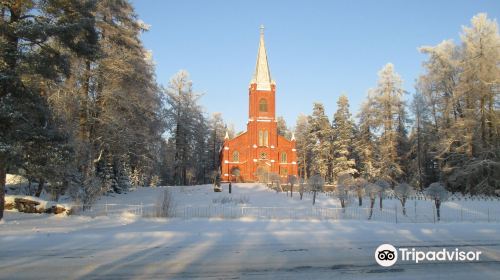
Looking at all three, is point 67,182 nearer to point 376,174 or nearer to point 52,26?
point 52,26

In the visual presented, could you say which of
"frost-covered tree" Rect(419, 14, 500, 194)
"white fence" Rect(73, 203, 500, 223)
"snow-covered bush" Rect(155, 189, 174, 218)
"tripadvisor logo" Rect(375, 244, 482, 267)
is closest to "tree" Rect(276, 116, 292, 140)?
"frost-covered tree" Rect(419, 14, 500, 194)

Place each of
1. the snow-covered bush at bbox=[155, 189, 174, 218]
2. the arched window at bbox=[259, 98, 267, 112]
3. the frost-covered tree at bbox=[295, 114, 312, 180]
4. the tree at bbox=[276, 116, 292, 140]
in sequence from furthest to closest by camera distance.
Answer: the tree at bbox=[276, 116, 292, 140] → the frost-covered tree at bbox=[295, 114, 312, 180] → the arched window at bbox=[259, 98, 267, 112] → the snow-covered bush at bbox=[155, 189, 174, 218]

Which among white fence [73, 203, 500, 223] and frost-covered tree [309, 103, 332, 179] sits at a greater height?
frost-covered tree [309, 103, 332, 179]

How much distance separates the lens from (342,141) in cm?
5181

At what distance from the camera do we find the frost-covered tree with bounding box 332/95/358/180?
49.7m

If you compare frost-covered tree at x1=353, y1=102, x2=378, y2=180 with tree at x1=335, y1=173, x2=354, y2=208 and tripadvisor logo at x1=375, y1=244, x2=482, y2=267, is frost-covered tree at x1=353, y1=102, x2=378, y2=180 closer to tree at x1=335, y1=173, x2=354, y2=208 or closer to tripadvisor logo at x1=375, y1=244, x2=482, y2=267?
tree at x1=335, y1=173, x2=354, y2=208

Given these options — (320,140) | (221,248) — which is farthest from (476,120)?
(320,140)

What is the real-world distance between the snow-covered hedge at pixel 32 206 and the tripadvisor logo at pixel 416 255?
40.0ft

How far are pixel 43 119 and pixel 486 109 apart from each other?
100ft

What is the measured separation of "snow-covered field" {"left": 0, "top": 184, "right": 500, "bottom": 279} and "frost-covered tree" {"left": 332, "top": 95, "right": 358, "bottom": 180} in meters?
35.6

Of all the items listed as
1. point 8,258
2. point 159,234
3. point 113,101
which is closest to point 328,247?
point 159,234

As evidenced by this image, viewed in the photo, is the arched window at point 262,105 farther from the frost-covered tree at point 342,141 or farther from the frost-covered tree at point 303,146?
the frost-covered tree at point 342,141

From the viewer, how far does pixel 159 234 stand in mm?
11188

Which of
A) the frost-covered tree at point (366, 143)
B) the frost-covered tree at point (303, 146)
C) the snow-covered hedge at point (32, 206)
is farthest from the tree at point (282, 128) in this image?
the snow-covered hedge at point (32, 206)
